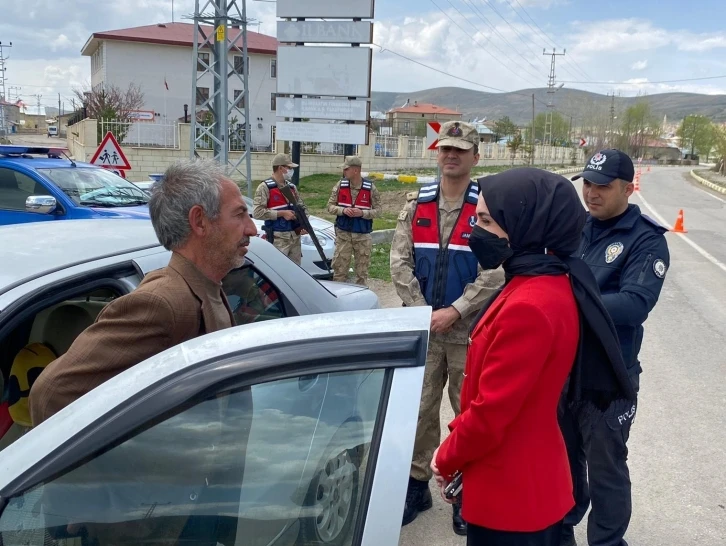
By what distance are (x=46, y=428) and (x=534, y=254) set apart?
138cm

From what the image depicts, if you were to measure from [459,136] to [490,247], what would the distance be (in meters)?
1.59

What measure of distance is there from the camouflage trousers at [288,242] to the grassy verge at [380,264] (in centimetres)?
137

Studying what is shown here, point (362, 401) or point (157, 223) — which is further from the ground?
point (157, 223)

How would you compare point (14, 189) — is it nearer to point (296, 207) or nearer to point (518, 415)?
point (296, 207)

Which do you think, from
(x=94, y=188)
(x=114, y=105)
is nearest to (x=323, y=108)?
(x=94, y=188)

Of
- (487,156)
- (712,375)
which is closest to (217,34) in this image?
(712,375)

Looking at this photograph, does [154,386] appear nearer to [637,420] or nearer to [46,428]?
[46,428]

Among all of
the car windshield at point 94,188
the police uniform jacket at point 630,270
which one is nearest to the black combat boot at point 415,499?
the police uniform jacket at point 630,270

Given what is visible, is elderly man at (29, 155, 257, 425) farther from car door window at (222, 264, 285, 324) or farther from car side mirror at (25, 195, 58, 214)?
car side mirror at (25, 195, 58, 214)

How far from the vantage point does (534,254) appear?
200 cm

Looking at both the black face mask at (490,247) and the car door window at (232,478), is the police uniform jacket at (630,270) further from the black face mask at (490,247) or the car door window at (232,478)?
the car door window at (232,478)

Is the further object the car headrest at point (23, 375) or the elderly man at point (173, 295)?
the car headrest at point (23, 375)

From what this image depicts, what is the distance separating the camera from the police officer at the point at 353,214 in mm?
8570

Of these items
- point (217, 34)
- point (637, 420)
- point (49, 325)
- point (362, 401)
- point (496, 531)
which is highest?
point (217, 34)
